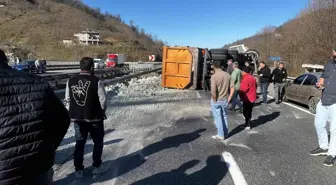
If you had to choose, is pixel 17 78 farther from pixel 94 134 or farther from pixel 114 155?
pixel 114 155

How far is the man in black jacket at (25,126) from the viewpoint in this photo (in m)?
2.24

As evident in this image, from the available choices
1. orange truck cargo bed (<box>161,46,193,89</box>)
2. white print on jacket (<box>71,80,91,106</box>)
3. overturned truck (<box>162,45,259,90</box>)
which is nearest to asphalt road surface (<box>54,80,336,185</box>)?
white print on jacket (<box>71,80,91,106</box>)

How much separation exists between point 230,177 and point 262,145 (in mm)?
2199

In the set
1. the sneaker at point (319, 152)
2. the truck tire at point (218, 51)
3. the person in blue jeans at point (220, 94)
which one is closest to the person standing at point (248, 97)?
the person in blue jeans at point (220, 94)

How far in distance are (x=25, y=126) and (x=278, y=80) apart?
13772 millimetres

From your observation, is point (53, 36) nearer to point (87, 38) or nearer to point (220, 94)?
point (87, 38)

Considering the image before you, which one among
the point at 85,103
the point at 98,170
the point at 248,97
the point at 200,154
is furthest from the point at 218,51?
the point at 85,103

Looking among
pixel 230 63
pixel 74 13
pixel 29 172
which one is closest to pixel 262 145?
pixel 29 172

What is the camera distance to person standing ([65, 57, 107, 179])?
4883 millimetres

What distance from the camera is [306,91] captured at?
41.2ft

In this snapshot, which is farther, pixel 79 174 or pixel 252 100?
pixel 252 100

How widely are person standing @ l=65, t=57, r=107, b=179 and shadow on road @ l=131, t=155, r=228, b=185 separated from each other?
3.36 ft

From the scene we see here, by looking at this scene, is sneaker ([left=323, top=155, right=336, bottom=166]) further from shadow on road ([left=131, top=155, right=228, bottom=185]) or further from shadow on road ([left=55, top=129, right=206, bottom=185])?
shadow on road ([left=55, top=129, right=206, bottom=185])

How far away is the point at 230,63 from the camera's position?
14.2 meters
